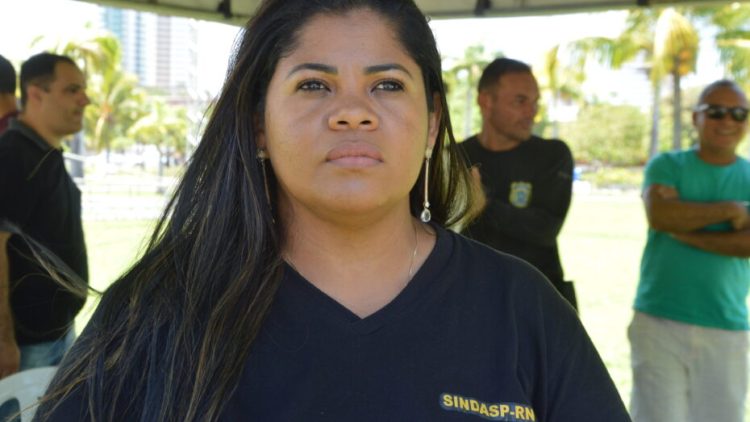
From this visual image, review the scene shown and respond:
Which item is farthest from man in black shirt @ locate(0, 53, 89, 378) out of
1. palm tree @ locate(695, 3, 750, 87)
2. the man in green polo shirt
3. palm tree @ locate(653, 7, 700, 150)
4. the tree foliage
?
the tree foliage

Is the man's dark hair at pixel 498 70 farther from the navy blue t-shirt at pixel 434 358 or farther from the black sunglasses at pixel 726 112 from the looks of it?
the navy blue t-shirt at pixel 434 358

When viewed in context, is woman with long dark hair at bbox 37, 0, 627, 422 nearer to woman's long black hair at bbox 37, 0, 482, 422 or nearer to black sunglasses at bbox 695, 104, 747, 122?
woman's long black hair at bbox 37, 0, 482, 422

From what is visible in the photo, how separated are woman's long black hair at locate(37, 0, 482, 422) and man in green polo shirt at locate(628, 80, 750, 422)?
2.72m

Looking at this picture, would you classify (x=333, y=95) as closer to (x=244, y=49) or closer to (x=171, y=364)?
(x=244, y=49)

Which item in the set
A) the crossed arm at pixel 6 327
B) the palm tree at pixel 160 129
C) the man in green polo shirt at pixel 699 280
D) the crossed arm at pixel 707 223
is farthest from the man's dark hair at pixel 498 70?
the palm tree at pixel 160 129

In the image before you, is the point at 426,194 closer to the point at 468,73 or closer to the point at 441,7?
the point at 441,7

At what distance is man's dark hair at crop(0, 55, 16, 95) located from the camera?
466 centimetres

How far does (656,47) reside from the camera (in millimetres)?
31312

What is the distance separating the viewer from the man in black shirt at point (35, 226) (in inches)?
146

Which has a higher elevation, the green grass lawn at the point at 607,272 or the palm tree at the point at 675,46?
the palm tree at the point at 675,46

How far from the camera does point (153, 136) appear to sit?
6794 centimetres

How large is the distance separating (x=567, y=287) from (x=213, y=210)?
277 centimetres

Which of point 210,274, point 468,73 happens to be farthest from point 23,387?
point 468,73

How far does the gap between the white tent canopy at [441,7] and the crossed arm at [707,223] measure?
1052mm
